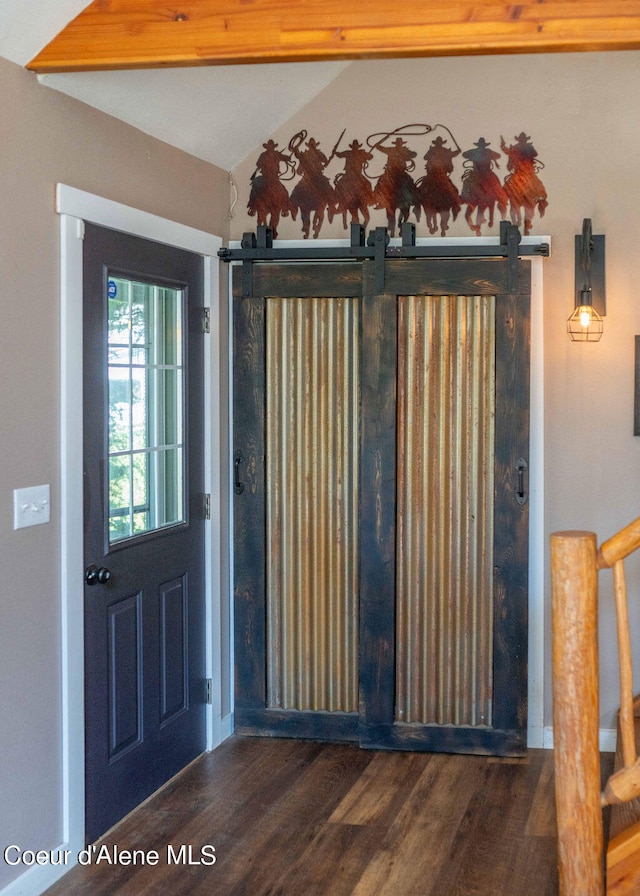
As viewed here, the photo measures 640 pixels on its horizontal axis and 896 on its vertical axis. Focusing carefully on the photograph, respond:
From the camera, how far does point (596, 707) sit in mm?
2334

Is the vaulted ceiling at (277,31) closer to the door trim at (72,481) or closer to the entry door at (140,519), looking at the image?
the door trim at (72,481)

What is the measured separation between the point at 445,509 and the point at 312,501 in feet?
1.94

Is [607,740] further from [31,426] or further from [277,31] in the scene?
[277,31]

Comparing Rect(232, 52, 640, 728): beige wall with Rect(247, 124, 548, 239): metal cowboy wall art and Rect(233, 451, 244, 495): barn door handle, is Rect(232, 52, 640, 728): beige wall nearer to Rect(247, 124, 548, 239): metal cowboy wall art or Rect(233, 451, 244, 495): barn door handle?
Rect(247, 124, 548, 239): metal cowboy wall art

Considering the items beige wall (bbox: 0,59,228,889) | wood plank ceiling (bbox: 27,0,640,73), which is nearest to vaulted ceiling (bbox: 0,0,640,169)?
wood plank ceiling (bbox: 27,0,640,73)

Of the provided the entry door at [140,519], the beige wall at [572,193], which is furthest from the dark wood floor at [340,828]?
the beige wall at [572,193]

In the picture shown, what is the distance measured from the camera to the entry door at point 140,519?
332 centimetres

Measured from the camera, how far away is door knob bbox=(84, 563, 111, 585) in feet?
10.8

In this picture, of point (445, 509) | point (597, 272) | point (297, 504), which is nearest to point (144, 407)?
point (297, 504)

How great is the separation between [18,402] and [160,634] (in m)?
1.26

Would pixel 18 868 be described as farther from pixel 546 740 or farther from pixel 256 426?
pixel 546 740

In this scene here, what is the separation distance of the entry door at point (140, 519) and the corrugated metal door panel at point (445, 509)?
89 centimetres

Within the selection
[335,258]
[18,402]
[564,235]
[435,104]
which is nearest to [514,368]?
[564,235]

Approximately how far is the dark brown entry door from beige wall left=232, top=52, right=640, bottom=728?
8.7 inches
